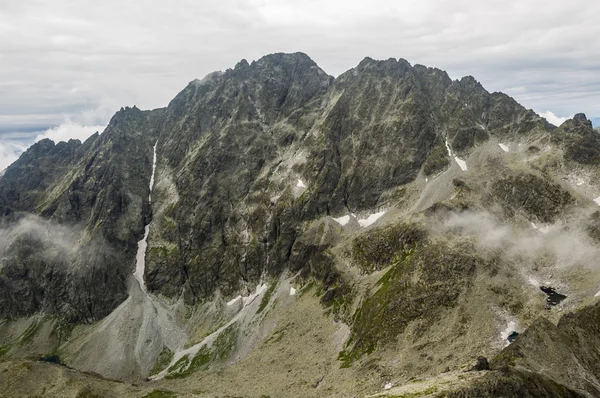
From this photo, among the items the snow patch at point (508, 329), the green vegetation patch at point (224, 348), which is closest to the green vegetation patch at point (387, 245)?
the snow patch at point (508, 329)

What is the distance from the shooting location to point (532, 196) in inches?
7402

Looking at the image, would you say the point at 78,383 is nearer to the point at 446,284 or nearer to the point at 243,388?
the point at 243,388

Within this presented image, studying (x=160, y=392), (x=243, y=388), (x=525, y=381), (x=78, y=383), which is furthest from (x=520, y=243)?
(x=78, y=383)

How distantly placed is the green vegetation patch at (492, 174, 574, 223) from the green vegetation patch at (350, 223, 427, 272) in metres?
44.5

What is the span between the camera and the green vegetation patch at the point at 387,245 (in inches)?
7092

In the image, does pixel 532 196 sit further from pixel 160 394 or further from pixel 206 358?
pixel 160 394

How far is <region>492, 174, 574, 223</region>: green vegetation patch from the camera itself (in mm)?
179000

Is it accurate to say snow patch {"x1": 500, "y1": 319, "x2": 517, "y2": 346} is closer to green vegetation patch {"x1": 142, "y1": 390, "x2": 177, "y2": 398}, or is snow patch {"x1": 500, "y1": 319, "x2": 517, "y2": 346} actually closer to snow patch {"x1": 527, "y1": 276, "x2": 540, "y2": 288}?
snow patch {"x1": 527, "y1": 276, "x2": 540, "y2": 288}

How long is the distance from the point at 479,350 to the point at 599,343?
29066mm

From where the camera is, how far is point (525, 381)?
8162cm

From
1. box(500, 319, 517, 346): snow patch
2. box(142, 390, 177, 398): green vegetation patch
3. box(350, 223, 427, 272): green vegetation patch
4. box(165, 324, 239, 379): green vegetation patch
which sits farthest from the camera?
box(165, 324, 239, 379): green vegetation patch

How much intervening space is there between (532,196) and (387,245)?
69954mm

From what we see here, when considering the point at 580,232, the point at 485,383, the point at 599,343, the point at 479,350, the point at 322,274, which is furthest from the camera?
the point at 322,274

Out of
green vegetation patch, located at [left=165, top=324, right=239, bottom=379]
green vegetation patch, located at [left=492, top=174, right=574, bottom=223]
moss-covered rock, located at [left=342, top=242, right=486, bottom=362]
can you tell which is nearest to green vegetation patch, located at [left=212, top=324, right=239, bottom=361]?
green vegetation patch, located at [left=165, top=324, right=239, bottom=379]
